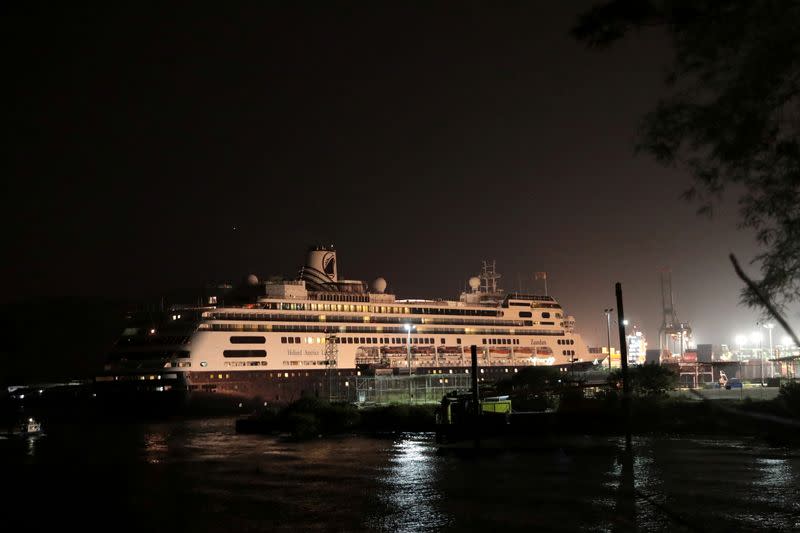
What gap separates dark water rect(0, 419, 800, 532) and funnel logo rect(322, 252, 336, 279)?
1737 inches

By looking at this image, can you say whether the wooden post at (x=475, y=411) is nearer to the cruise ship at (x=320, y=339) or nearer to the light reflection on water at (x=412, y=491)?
the light reflection on water at (x=412, y=491)

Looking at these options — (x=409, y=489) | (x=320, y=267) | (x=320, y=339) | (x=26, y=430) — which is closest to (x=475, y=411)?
(x=409, y=489)

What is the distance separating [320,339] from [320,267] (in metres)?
12.0

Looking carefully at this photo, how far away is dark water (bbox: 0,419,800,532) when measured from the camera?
18.0 metres

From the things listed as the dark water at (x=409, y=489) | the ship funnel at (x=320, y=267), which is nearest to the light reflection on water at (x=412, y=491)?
the dark water at (x=409, y=489)

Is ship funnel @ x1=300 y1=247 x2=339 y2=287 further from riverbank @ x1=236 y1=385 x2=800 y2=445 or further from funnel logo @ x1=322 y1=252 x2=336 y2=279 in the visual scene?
riverbank @ x1=236 y1=385 x2=800 y2=445

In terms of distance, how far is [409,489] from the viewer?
23.0 metres

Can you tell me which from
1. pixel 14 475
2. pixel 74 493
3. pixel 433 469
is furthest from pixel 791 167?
pixel 14 475

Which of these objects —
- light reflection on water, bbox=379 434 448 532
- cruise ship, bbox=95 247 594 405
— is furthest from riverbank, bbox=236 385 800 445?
cruise ship, bbox=95 247 594 405

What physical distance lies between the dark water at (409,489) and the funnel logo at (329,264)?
1737 inches

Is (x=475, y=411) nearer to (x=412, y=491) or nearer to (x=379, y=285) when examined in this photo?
(x=412, y=491)

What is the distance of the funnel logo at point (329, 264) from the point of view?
7921 cm

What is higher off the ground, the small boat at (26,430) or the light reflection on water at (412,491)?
the small boat at (26,430)

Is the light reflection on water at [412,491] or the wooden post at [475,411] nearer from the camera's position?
the light reflection on water at [412,491]
